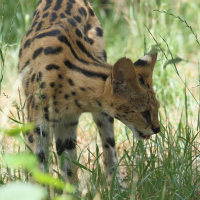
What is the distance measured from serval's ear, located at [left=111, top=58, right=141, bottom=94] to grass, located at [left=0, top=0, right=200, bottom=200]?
0.95ft

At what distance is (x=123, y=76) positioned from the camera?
8.50ft

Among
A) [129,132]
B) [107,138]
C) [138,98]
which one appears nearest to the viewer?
[138,98]

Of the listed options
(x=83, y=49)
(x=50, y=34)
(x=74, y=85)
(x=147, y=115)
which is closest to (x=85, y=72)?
(x=74, y=85)

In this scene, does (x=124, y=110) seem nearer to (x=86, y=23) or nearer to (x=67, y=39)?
(x=67, y=39)

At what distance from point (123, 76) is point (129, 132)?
1528mm

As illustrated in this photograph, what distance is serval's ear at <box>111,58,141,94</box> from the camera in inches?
97.1

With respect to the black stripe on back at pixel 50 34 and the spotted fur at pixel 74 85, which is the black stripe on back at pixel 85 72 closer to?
the spotted fur at pixel 74 85

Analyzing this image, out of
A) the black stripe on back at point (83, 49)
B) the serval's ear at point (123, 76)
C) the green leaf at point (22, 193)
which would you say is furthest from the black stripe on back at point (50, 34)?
the green leaf at point (22, 193)

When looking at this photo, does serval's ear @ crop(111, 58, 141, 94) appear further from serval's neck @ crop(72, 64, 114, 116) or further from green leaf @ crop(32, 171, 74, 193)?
green leaf @ crop(32, 171, 74, 193)

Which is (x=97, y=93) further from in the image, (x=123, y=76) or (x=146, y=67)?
(x=146, y=67)

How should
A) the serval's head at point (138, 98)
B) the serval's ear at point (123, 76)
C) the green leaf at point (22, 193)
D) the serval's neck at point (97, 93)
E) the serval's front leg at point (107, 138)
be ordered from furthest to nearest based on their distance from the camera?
the serval's front leg at point (107, 138), the serval's neck at point (97, 93), the serval's head at point (138, 98), the serval's ear at point (123, 76), the green leaf at point (22, 193)

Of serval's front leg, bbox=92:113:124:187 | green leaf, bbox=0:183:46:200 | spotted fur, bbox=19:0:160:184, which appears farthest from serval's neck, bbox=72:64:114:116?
green leaf, bbox=0:183:46:200

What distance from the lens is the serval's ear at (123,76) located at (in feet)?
8.09

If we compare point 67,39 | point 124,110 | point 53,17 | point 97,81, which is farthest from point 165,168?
point 53,17
